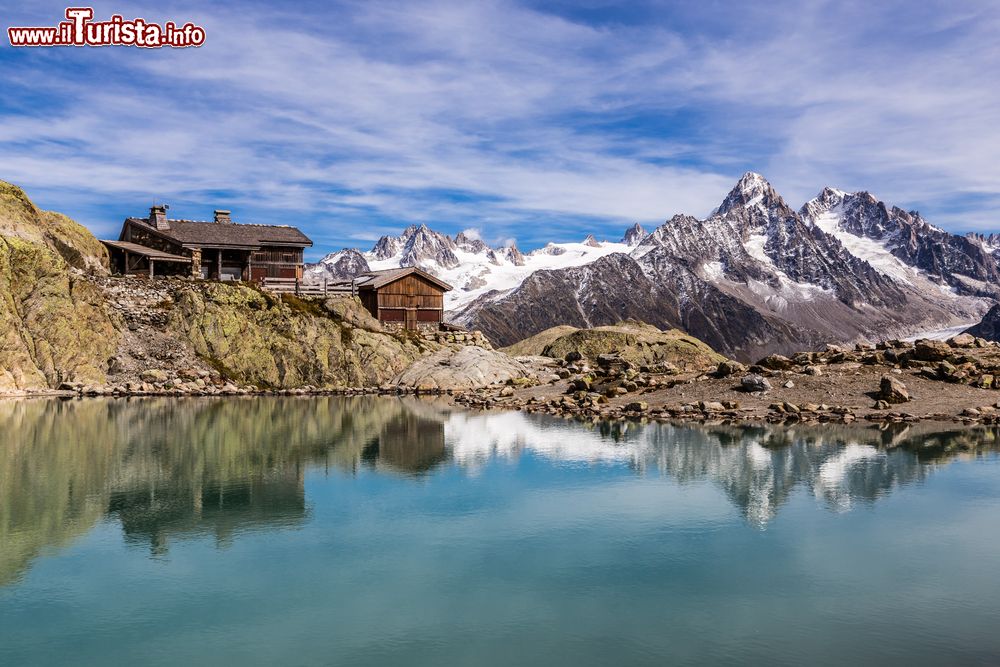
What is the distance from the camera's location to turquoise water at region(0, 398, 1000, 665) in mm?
15875

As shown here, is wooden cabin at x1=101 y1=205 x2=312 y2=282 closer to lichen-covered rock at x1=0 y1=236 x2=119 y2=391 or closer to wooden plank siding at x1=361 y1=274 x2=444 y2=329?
wooden plank siding at x1=361 y1=274 x2=444 y2=329

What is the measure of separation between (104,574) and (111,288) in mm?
65063

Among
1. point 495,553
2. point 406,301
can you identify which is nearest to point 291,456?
point 495,553

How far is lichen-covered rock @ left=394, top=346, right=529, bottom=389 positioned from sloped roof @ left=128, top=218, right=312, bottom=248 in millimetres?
25053

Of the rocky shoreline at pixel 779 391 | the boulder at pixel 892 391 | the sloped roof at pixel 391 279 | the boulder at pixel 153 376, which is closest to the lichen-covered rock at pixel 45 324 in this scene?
the rocky shoreline at pixel 779 391

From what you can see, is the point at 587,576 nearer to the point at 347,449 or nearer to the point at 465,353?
the point at 347,449

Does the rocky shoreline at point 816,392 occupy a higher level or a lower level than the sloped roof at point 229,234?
lower

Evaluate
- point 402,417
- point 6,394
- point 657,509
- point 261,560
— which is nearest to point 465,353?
point 402,417

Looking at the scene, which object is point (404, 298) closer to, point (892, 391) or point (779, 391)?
point (779, 391)

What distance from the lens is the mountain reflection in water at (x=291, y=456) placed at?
26422 millimetres

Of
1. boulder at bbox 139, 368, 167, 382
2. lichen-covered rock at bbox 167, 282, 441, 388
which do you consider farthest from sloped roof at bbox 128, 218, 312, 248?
boulder at bbox 139, 368, 167, 382

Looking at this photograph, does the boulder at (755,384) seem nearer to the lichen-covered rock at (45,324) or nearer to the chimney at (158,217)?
the lichen-covered rock at (45,324)

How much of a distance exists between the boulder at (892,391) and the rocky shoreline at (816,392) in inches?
2.7

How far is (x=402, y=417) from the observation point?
57.7m
